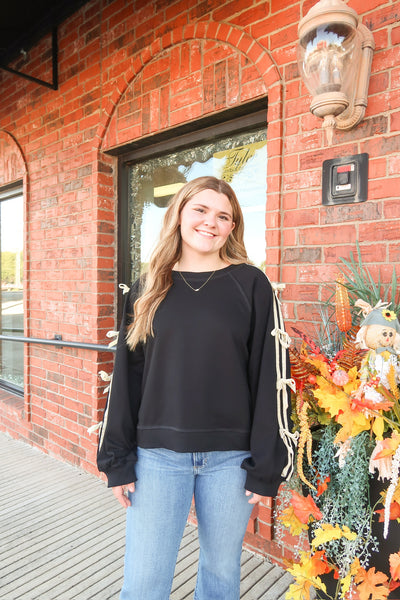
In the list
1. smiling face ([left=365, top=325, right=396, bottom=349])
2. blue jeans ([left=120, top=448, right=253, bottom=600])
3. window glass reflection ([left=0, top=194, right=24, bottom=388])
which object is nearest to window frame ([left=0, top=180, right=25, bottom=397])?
window glass reflection ([left=0, top=194, right=24, bottom=388])

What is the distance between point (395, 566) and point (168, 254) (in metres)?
1.16

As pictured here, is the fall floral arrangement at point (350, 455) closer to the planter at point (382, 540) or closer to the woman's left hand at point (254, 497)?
the planter at point (382, 540)

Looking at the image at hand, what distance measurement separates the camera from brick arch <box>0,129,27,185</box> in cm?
358

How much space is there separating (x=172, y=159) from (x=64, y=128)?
0.98 m

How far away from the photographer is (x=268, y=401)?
1312 millimetres

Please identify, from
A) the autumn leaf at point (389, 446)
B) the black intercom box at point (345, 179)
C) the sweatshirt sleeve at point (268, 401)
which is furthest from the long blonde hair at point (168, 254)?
the autumn leaf at point (389, 446)

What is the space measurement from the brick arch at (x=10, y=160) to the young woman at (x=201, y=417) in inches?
108

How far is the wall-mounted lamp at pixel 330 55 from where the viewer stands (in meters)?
1.46

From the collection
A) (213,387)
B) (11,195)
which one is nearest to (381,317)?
(213,387)

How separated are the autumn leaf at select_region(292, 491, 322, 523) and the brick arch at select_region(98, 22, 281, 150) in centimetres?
175

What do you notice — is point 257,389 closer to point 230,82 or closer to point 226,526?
point 226,526

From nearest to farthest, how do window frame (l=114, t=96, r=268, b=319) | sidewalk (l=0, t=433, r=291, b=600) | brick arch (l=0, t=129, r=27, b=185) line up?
sidewalk (l=0, t=433, r=291, b=600) < window frame (l=114, t=96, r=268, b=319) < brick arch (l=0, t=129, r=27, b=185)

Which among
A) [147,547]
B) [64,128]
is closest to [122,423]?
[147,547]

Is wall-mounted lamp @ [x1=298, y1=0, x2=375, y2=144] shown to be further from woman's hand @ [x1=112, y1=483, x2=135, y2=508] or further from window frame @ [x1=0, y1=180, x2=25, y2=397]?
window frame @ [x1=0, y1=180, x2=25, y2=397]
